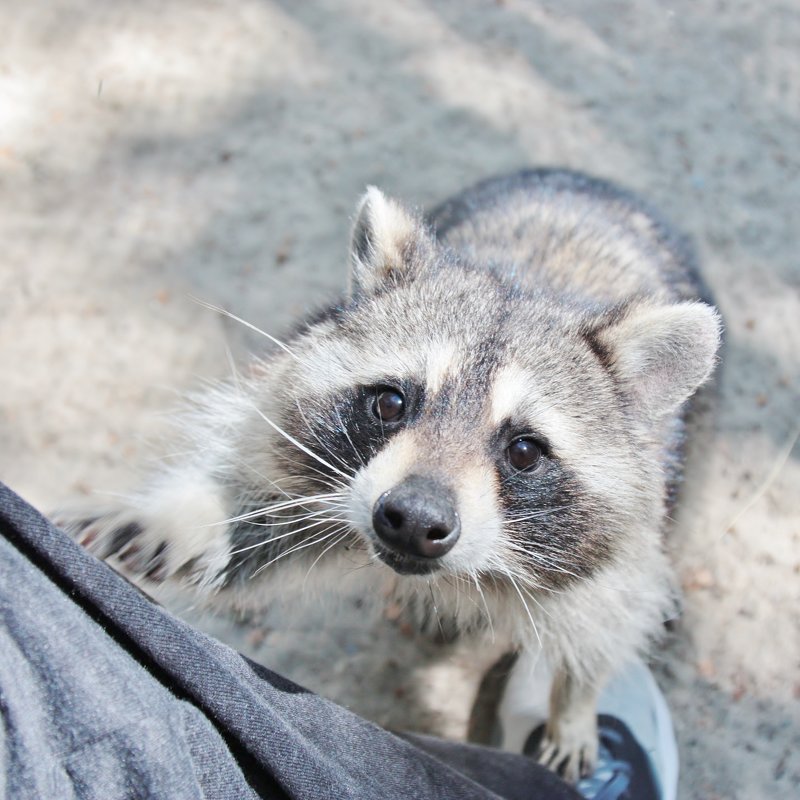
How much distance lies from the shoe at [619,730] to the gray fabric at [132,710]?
869 millimetres

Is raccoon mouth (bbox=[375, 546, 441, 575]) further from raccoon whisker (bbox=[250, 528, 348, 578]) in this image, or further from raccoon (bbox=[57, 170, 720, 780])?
raccoon whisker (bbox=[250, 528, 348, 578])

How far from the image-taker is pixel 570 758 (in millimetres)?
2289

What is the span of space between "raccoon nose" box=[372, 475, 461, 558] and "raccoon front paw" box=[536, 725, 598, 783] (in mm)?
1077

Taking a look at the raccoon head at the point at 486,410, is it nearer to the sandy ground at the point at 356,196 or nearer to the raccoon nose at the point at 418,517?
the raccoon nose at the point at 418,517

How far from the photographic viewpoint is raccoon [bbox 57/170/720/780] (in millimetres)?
1617

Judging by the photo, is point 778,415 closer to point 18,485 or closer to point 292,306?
point 292,306

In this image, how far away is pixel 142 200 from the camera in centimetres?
341

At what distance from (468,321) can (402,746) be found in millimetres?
848

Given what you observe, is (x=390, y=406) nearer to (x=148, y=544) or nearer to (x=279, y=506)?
(x=279, y=506)

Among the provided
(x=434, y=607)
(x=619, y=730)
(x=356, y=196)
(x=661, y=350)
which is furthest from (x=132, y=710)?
(x=356, y=196)

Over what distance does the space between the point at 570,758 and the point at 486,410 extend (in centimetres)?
120

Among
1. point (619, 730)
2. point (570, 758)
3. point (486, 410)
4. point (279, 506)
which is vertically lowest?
point (570, 758)

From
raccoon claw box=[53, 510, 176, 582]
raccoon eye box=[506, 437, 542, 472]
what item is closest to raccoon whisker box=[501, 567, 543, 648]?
raccoon eye box=[506, 437, 542, 472]

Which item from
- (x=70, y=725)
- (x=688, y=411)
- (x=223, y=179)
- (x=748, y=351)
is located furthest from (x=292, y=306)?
(x=70, y=725)
